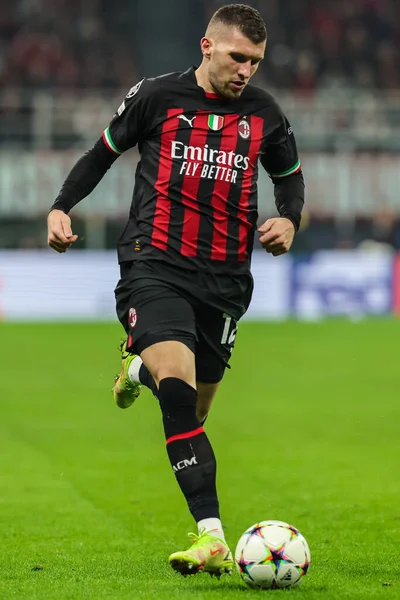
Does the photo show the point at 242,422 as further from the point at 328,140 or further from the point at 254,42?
the point at 328,140

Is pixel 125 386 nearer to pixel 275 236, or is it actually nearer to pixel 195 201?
pixel 195 201

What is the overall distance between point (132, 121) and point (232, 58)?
1.83ft

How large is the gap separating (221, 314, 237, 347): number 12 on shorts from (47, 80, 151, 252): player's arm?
2.71ft

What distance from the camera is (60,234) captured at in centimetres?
487

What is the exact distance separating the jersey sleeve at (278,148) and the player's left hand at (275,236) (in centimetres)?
46

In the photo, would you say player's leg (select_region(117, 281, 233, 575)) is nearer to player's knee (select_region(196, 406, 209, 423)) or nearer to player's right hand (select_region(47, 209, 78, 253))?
player's right hand (select_region(47, 209, 78, 253))

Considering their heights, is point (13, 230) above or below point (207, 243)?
below

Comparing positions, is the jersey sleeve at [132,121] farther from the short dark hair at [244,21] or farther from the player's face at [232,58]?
the short dark hair at [244,21]

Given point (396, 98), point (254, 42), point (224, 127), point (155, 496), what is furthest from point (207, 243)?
point (396, 98)

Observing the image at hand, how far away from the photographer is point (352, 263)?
22484mm

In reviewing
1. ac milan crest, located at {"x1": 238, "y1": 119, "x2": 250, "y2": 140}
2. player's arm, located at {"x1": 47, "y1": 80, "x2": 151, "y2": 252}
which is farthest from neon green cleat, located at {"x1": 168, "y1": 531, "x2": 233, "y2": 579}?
ac milan crest, located at {"x1": 238, "y1": 119, "x2": 250, "y2": 140}

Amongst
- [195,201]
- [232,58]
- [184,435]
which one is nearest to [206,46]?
[232,58]

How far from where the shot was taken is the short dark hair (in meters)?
4.88

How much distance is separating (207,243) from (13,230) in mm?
16935
